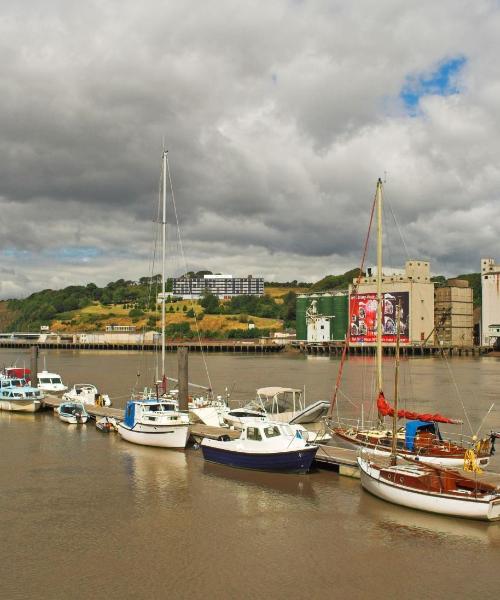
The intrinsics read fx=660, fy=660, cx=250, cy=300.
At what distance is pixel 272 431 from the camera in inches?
1166

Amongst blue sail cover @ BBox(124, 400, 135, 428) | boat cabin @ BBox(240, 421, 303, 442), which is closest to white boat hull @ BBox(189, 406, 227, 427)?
blue sail cover @ BBox(124, 400, 135, 428)

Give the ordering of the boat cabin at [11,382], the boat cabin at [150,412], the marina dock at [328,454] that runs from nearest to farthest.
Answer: the marina dock at [328,454] → the boat cabin at [150,412] → the boat cabin at [11,382]

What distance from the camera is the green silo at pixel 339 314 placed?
597 feet

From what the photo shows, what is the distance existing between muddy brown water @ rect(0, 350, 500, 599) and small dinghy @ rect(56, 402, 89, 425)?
33.2ft

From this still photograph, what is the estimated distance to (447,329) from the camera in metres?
173

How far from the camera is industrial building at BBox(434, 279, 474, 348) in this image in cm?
17288

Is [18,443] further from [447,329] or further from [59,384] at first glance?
[447,329]

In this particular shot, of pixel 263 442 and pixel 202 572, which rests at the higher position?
pixel 263 442

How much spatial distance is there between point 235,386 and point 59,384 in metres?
20.1

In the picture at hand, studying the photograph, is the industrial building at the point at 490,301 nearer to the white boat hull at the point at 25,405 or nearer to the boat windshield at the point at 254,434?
the white boat hull at the point at 25,405

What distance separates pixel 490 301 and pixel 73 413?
13854 cm

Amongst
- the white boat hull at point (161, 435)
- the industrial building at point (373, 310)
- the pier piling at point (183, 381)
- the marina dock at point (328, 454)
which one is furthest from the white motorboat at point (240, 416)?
the industrial building at point (373, 310)

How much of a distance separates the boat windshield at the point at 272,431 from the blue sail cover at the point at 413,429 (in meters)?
5.77

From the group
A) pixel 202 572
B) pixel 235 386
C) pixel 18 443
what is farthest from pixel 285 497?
pixel 235 386
